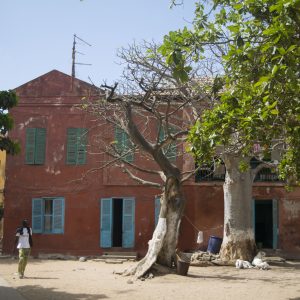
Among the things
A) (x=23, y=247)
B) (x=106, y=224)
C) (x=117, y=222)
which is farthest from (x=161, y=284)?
(x=117, y=222)

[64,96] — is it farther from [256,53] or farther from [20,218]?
[256,53]

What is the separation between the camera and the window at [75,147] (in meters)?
19.5

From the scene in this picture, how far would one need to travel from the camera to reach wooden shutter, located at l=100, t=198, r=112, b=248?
1909 cm

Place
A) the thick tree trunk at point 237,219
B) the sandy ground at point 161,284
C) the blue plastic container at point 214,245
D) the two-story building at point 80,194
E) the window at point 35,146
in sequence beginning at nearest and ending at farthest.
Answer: the sandy ground at point 161,284
the thick tree trunk at point 237,219
the blue plastic container at point 214,245
the two-story building at point 80,194
the window at point 35,146

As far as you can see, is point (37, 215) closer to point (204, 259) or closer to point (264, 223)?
point (204, 259)

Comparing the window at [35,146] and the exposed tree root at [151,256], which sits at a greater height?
the window at [35,146]

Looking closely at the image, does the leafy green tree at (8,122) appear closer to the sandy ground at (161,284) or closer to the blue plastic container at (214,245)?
the sandy ground at (161,284)

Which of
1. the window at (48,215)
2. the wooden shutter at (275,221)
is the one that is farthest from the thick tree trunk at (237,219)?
the window at (48,215)

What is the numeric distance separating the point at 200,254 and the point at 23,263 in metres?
5.95

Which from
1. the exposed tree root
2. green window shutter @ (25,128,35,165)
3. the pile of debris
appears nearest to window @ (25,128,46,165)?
green window shutter @ (25,128,35,165)

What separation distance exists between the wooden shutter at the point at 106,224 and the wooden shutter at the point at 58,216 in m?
1.57

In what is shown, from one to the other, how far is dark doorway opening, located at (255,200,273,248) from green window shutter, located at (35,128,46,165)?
866 cm

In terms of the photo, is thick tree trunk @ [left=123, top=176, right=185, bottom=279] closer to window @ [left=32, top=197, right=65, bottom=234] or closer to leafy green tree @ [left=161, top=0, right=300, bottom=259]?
leafy green tree @ [left=161, top=0, right=300, bottom=259]

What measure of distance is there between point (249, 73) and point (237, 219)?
8.72m
